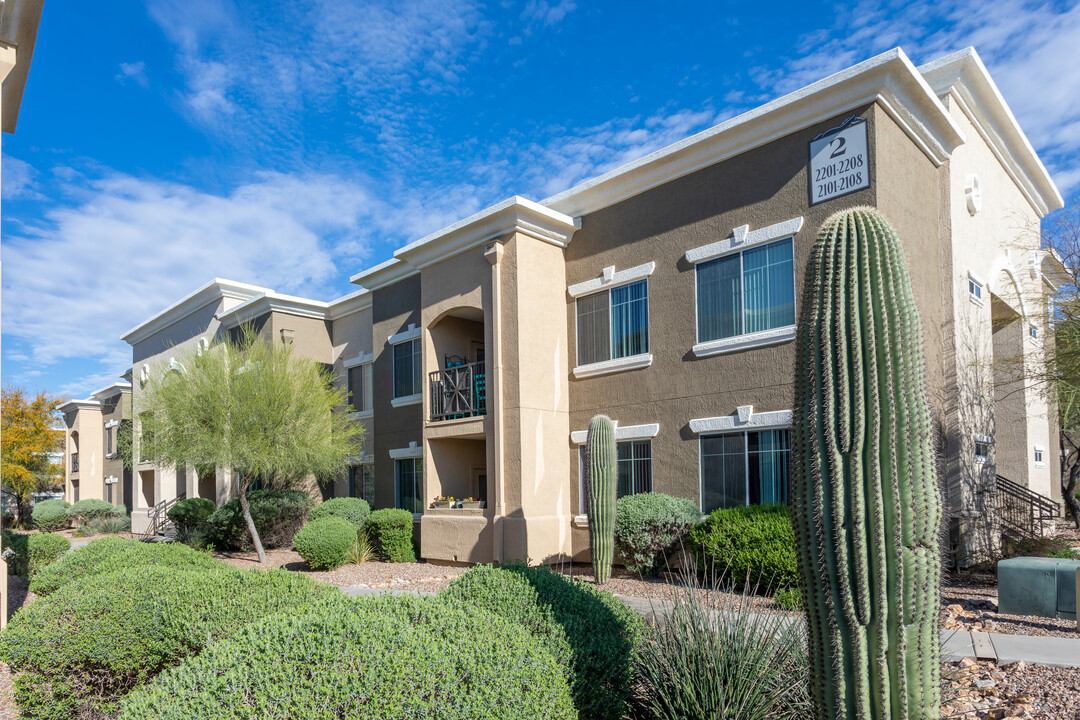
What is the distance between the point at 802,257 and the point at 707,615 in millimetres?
8746

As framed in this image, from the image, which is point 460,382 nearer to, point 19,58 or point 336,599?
point 19,58

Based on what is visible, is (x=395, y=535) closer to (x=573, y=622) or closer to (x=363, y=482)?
(x=363, y=482)

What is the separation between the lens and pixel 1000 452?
17.8 meters

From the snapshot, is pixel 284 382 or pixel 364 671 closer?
pixel 364 671

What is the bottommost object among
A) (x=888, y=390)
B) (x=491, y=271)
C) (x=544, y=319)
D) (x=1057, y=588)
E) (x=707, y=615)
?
(x=1057, y=588)

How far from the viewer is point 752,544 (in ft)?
38.2

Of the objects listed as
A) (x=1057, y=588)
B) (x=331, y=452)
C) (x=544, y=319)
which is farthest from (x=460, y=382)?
(x=1057, y=588)

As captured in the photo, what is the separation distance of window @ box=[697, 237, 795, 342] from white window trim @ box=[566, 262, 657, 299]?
4.08 feet

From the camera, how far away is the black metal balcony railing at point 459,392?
17906 mm

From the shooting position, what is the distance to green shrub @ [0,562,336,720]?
6.40 meters

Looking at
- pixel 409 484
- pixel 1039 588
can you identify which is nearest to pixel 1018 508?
pixel 1039 588

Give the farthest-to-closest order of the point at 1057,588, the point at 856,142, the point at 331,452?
the point at 331,452 < the point at 856,142 < the point at 1057,588

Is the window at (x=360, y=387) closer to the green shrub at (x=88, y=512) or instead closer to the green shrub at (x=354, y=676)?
the green shrub at (x=88, y=512)

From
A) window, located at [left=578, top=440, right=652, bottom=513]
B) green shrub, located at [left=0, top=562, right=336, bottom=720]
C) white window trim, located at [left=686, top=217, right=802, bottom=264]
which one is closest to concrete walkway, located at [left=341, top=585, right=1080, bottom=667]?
green shrub, located at [left=0, top=562, right=336, bottom=720]
